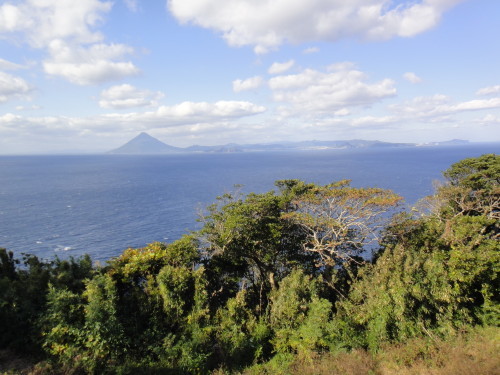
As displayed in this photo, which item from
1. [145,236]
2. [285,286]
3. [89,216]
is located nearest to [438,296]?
[285,286]

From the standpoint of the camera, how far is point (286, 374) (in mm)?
11273

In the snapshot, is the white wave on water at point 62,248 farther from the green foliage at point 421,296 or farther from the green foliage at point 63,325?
the green foliage at point 421,296

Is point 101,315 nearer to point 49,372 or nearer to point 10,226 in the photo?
point 49,372

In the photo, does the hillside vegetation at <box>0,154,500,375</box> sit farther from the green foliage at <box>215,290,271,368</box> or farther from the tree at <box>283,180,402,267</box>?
the tree at <box>283,180,402,267</box>

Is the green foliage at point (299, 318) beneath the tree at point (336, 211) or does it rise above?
beneath

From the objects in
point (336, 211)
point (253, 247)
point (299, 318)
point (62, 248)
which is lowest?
point (62, 248)

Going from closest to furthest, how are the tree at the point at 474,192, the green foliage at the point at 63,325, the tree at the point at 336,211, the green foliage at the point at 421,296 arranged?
the green foliage at the point at 63,325 < the green foliage at the point at 421,296 < the tree at the point at 336,211 < the tree at the point at 474,192

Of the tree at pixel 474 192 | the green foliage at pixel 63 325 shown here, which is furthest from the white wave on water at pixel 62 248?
the tree at pixel 474 192

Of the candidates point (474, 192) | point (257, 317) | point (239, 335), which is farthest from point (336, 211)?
point (474, 192)

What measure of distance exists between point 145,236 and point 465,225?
38673mm

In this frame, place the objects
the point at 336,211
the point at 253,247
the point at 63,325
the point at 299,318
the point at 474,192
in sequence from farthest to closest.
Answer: the point at 474,192 < the point at 336,211 < the point at 253,247 < the point at 299,318 < the point at 63,325

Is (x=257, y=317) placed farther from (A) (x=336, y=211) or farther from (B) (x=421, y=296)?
(A) (x=336, y=211)

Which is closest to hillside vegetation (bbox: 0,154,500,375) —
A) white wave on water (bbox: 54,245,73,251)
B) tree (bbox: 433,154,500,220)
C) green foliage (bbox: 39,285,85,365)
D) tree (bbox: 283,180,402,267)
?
green foliage (bbox: 39,285,85,365)

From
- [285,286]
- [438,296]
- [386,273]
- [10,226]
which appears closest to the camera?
[438,296]
